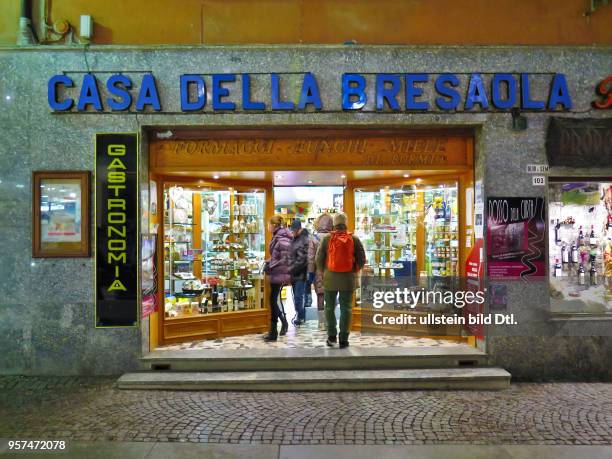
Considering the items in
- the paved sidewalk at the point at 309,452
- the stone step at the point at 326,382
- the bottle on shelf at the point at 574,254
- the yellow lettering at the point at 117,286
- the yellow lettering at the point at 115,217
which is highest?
the yellow lettering at the point at 115,217

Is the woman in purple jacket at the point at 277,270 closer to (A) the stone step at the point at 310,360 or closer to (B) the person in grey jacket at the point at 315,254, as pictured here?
(B) the person in grey jacket at the point at 315,254

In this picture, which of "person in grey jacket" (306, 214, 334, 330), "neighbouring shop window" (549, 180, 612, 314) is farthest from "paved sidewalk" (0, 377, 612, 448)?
"person in grey jacket" (306, 214, 334, 330)

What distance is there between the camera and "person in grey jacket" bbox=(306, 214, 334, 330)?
800 cm

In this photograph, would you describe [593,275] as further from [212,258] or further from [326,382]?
[212,258]

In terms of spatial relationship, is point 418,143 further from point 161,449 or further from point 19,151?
point 19,151

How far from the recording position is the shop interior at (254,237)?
725cm

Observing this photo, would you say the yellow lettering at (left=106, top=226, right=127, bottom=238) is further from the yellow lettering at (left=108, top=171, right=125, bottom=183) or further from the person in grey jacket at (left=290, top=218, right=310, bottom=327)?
the person in grey jacket at (left=290, top=218, right=310, bottom=327)

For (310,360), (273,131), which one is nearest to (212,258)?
(273,131)

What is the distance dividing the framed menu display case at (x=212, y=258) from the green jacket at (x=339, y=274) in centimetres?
157

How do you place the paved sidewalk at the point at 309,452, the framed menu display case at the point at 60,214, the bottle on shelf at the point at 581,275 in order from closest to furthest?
1. the paved sidewalk at the point at 309,452
2. the framed menu display case at the point at 60,214
3. the bottle on shelf at the point at 581,275

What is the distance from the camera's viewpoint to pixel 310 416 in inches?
191

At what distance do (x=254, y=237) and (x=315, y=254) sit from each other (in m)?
1.07

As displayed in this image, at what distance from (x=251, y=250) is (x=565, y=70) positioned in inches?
209

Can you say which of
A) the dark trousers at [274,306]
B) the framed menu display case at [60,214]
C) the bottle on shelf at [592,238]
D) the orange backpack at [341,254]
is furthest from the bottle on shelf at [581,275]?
the framed menu display case at [60,214]
